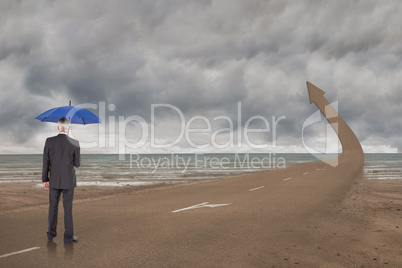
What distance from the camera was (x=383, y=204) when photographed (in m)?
11.5

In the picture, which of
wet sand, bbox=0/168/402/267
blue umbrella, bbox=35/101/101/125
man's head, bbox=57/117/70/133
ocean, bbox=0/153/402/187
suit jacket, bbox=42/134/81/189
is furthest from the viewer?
ocean, bbox=0/153/402/187

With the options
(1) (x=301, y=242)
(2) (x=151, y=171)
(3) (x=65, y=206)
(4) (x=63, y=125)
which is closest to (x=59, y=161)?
(4) (x=63, y=125)

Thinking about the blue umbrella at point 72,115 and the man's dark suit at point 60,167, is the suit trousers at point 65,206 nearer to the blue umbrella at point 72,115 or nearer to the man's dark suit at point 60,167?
the man's dark suit at point 60,167

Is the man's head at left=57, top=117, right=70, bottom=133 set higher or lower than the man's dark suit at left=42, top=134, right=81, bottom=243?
higher

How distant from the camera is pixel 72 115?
6355mm

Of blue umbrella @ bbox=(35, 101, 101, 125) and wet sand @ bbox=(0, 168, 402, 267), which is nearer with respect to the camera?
wet sand @ bbox=(0, 168, 402, 267)

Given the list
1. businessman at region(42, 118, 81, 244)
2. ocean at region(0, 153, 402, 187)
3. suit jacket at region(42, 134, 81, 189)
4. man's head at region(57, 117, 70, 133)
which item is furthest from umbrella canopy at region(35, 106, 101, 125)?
ocean at region(0, 153, 402, 187)

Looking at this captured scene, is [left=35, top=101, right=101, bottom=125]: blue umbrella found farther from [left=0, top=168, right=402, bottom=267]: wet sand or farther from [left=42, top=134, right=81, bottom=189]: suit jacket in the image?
[left=0, top=168, right=402, bottom=267]: wet sand

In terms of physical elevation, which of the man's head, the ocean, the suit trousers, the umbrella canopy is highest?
the umbrella canopy

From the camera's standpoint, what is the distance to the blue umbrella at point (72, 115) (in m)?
6.34

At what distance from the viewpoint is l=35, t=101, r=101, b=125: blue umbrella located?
20.8 ft

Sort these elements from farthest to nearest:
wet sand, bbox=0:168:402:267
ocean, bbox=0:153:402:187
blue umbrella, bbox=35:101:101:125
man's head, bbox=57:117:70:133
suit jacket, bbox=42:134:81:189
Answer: ocean, bbox=0:153:402:187, blue umbrella, bbox=35:101:101:125, man's head, bbox=57:117:70:133, suit jacket, bbox=42:134:81:189, wet sand, bbox=0:168:402:267

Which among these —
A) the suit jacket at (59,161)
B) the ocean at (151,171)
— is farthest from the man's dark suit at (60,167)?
the ocean at (151,171)

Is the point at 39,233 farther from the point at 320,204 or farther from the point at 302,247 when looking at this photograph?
the point at 320,204
